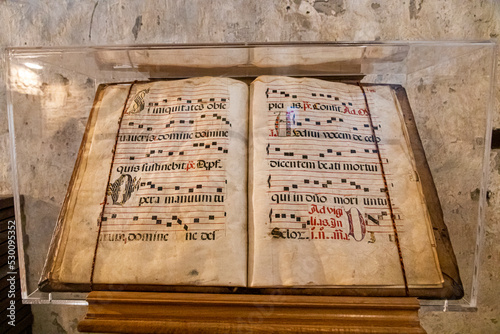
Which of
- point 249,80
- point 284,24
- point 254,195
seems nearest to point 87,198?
point 254,195

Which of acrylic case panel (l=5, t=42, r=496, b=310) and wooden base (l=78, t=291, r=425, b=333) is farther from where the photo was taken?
acrylic case panel (l=5, t=42, r=496, b=310)

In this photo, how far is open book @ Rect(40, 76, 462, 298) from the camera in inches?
29.2

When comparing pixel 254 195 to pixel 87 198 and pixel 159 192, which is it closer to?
pixel 159 192

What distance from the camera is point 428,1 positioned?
49.4 inches

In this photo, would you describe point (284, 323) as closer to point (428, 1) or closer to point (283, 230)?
point (283, 230)

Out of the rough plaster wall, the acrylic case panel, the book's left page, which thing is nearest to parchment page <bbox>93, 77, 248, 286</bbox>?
the book's left page

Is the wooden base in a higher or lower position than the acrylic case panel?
lower

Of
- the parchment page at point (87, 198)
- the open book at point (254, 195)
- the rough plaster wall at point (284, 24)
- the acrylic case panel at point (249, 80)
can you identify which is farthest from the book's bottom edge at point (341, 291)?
the rough plaster wall at point (284, 24)

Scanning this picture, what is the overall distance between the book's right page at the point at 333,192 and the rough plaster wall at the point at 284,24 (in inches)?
18.3

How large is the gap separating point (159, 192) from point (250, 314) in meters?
0.38

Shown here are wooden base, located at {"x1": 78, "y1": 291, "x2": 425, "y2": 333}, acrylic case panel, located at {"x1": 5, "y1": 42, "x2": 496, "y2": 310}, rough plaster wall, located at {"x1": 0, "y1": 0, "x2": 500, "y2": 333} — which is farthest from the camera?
rough plaster wall, located at {"x1": 0, "y1": 0, "x2": 500, "y2": 333}

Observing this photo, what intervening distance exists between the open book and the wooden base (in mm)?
34

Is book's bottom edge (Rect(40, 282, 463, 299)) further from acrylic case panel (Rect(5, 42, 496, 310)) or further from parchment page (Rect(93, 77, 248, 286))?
acrylic case panel (Rect(5, 42, 496, 310))

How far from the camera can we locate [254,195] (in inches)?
31.8
